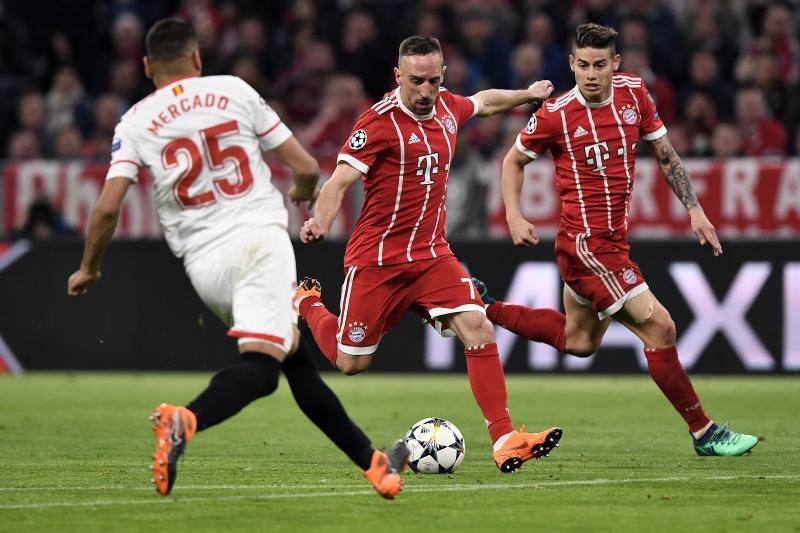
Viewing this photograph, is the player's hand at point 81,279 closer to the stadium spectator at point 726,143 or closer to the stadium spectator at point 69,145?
the stadium spectator at point 726,143

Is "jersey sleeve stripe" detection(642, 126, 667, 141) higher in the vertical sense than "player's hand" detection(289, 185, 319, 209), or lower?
lower

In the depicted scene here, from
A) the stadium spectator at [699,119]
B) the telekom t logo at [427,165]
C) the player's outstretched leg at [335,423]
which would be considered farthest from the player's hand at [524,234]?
the stadium spectator at [699,119]

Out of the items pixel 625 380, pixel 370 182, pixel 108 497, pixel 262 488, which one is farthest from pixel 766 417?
pixel 108 497

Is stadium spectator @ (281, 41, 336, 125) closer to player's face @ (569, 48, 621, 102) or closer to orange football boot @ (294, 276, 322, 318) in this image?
orange football boot @ (294, 276, 322, 318)

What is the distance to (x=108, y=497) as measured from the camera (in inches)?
264

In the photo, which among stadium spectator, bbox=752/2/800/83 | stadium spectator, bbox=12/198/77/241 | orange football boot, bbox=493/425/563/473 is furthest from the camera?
stadium spectator, bbox=752/2/800/83

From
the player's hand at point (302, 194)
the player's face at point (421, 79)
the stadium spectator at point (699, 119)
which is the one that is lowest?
the stadium spectator at point (699, 119)

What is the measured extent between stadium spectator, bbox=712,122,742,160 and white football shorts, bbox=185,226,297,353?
952 centimetres

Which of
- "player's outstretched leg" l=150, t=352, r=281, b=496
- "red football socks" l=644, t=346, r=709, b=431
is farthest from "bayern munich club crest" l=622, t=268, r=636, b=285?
"player's outstretched leg" l=150, t=352, r=281, b=496

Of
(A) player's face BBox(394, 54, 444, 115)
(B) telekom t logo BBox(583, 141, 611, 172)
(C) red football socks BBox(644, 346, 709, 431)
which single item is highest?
(A) player's face BBox(394, 54, 444, 115)

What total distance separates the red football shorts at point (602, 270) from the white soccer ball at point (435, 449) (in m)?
1.39

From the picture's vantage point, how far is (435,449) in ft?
25.3

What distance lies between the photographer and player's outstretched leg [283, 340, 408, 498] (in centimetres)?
645

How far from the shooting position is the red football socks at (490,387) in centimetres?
774
